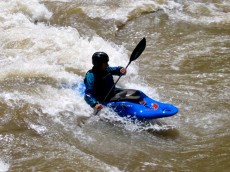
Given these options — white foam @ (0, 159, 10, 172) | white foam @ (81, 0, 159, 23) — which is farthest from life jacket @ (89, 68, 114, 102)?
white foam @ (81, 0, 159, 23)

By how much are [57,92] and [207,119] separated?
2.21m

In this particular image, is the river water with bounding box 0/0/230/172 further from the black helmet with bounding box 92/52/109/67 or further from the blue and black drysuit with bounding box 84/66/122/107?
the black helmet with bounding box 92/52/109/67

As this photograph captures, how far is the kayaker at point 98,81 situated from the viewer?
16.0 feet

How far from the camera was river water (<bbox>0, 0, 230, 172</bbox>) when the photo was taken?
4.19 metres

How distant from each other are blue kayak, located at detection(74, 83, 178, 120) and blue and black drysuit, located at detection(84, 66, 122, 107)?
0.13 m

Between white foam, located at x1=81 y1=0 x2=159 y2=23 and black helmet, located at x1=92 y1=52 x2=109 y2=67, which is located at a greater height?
black helmet, located at x1=92 y1=52 x2=109 y2=67

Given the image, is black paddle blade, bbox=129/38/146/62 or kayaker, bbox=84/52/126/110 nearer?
kayaker, bbox=84/52/126/110

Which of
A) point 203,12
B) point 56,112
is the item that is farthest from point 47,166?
point 203,12

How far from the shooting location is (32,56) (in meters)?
7.13

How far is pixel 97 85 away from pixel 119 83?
1.32 meters

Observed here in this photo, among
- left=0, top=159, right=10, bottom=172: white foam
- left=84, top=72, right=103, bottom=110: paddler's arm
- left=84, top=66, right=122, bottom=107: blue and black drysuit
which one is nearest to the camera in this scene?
left=0, top=159, right=10, bottom=172: white foam

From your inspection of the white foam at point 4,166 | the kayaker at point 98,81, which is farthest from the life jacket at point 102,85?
the white foam at point 4,166

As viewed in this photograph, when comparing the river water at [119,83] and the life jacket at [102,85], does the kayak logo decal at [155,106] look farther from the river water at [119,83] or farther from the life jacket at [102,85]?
the life jacket at [102,85]

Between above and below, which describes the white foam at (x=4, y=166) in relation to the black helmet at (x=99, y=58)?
below
